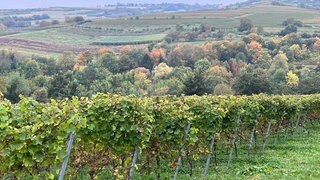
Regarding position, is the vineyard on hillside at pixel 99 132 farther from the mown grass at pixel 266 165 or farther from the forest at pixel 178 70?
the forest at pixel 178 70

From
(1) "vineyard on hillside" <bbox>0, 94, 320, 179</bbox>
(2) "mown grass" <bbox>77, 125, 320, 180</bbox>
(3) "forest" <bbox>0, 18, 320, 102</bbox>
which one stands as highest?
(1) "vineyard on hillside" <bbox>0, 94, 320, 179</bbox>

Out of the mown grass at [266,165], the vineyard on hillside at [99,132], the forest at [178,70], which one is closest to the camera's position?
the vineyard on hillside at [99,132]

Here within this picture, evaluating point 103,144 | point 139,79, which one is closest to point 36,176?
point 103,144

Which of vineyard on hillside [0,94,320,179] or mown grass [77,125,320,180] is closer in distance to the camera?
vineyard on hillside [0,94,320,179]

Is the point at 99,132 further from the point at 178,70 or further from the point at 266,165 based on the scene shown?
the point at 178,70

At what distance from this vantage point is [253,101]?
21953mm

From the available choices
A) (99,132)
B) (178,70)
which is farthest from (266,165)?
(178,70)

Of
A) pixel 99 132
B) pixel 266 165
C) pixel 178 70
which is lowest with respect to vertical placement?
pixel 178 70

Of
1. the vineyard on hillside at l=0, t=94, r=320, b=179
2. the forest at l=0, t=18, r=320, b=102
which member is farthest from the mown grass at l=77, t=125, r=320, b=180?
the forest at l=0, t=18, r=320, b=102

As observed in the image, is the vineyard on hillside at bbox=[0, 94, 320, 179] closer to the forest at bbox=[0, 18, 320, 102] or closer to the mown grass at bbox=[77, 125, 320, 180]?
the mown grass at bbox=[77, 125, 320, 180]

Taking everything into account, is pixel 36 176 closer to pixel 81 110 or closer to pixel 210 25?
pixel 81 110

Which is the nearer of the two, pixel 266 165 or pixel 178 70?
pixel 266 165

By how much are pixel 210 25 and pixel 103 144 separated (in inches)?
7202

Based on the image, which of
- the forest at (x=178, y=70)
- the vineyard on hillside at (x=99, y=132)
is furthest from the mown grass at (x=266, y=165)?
the forest at (x=178, y=70)
